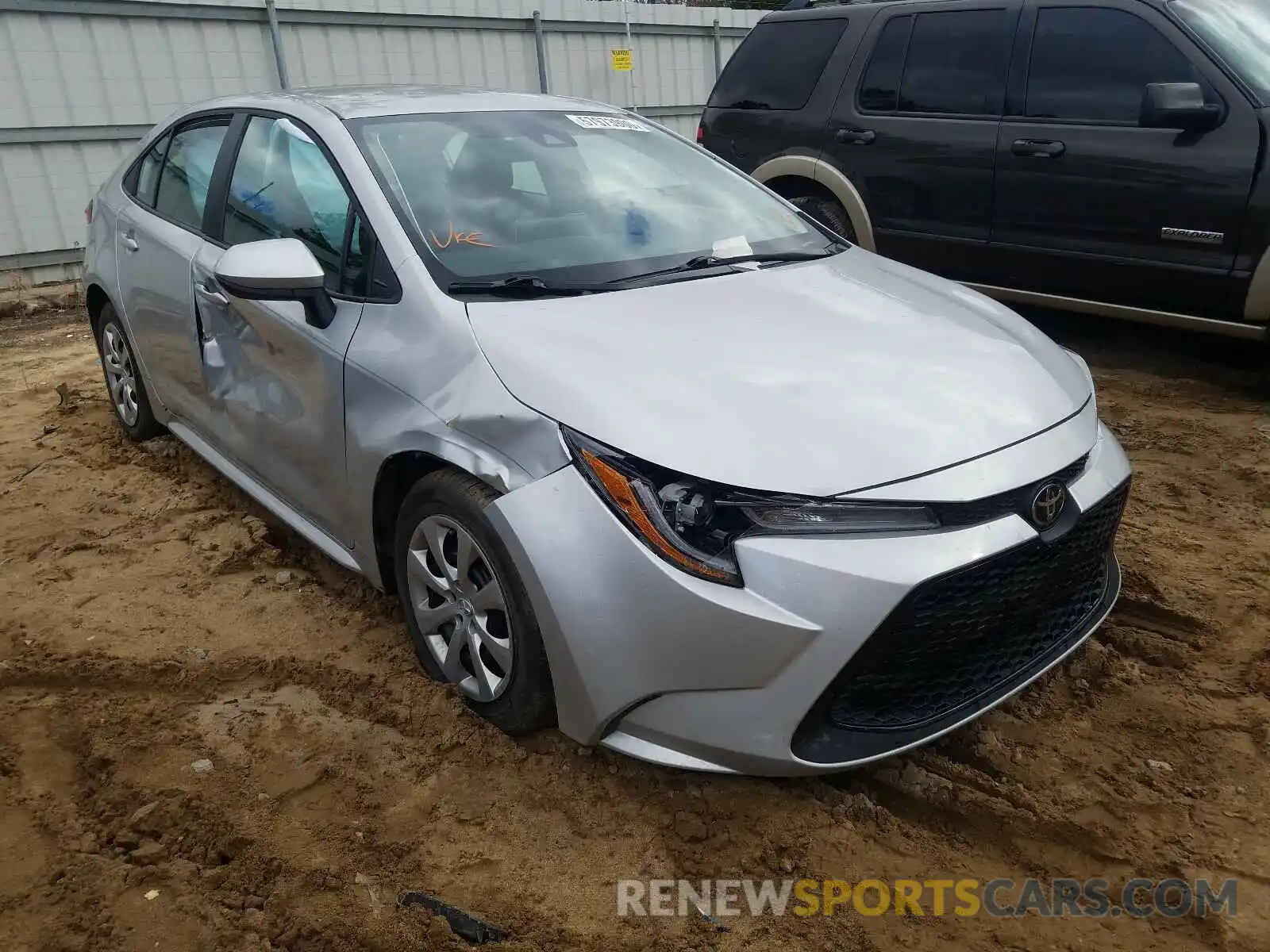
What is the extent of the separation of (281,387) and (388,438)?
2.25 feet

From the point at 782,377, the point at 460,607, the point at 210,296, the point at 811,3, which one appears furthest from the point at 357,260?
the point at 811,3

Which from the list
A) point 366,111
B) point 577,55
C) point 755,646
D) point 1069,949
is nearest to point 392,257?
point 366,111

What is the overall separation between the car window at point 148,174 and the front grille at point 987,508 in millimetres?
3537

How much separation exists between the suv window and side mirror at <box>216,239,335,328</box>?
13.9 ft

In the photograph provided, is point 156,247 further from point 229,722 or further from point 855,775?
point 855,775

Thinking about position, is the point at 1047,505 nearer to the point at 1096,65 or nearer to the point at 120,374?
the point at 1096,65

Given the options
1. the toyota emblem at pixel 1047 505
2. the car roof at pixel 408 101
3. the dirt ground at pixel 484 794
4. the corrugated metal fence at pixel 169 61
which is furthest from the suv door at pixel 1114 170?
the corrugated metal fence at pixel 169 61

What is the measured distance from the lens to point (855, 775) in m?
2.42

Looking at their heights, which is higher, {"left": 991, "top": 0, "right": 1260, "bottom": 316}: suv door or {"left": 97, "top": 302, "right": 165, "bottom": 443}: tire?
{"left": 991, "top": 0, "right": 1260, "bottom": 316}: suv door

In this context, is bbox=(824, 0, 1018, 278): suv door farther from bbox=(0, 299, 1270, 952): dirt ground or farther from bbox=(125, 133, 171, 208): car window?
bbox=(125, 133, 171, 208): car window

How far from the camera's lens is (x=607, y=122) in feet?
11.8

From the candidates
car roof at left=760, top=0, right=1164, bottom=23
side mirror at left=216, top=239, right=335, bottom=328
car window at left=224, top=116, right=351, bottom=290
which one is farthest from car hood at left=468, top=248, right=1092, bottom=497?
car roof at left=760, top=0, right=1164, bottom=23

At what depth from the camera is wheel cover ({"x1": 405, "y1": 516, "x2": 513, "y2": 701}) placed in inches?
94.7

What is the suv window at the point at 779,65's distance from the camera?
6160 millimetres
